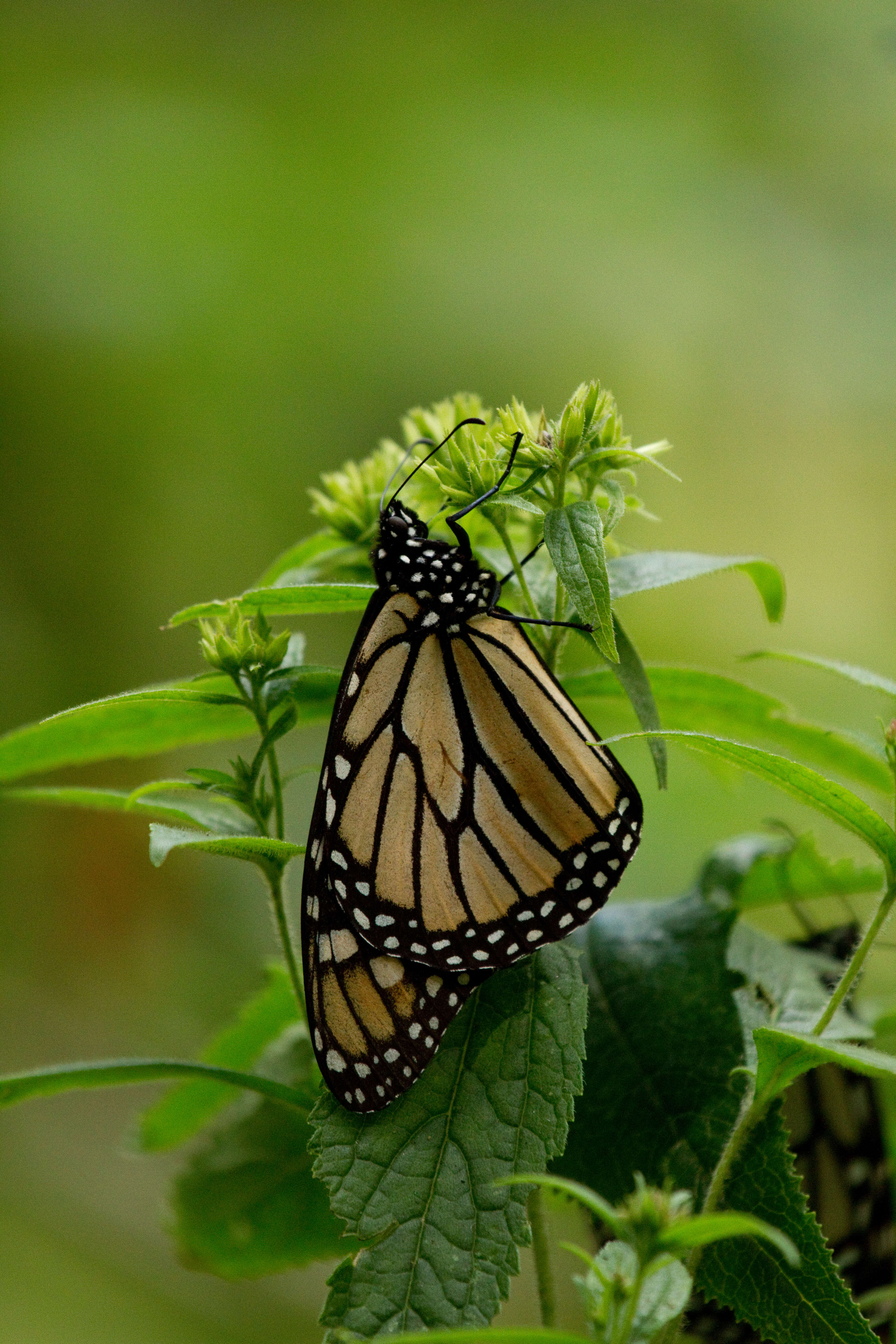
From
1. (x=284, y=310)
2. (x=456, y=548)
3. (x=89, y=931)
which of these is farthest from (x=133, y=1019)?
(x=456, y=548)

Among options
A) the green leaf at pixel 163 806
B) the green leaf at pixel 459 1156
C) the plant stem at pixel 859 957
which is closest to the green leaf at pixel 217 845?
the green leaf at pixel 163 806

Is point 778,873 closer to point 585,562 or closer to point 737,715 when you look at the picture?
point 737,715

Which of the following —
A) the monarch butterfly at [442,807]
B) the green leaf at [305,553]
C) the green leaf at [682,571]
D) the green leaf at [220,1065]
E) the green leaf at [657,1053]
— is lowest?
the green leaf at [220,1065]

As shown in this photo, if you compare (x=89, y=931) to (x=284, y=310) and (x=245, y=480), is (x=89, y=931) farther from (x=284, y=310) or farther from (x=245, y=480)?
(x=284, y=310)

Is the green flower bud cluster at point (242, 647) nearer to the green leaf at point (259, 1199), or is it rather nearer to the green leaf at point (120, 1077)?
Answer: the green leaf at point (120, 1077)

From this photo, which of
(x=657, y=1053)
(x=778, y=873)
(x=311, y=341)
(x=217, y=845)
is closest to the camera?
(x=217, y=845)

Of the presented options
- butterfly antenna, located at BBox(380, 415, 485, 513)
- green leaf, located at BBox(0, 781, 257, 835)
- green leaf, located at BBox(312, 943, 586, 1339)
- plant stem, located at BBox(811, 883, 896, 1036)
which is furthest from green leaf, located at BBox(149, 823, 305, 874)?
plant stem, located at BBox(811, 883, 896, 1036)

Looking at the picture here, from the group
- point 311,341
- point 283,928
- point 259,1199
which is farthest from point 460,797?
point 311,341
